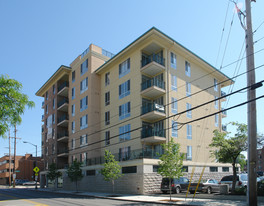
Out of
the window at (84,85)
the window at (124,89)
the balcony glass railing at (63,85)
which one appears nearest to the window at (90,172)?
the window at (124,89)

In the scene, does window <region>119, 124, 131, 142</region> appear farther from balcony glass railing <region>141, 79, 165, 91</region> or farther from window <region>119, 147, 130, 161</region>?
balcony glass railing <region>141, 79, 165, 91</region>

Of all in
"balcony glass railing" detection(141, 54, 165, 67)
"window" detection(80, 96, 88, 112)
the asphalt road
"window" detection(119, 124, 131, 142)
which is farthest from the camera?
"window" detection(80, 96, 88, 112)

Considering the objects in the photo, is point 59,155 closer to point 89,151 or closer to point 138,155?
point 89,151

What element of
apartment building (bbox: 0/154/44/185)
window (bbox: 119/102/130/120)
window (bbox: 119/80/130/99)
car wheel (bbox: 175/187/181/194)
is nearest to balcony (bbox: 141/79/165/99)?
window (bbox: 119/80/130/99)

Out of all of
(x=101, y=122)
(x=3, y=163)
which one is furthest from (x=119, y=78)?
(x=3, y=163)

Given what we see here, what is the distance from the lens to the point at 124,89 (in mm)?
36125

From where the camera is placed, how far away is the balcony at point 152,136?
3084cm

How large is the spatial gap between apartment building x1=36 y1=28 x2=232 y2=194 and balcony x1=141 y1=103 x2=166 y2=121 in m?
0.11

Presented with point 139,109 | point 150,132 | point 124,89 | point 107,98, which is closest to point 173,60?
point 124,89

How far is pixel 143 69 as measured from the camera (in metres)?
33.4

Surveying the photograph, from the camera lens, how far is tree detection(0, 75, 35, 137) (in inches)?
485

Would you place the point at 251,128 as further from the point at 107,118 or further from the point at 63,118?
the point at 63,118

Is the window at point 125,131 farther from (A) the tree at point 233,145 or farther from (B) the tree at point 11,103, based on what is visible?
(B) the tree at point 11,103

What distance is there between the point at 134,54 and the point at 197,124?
40.6 ft
